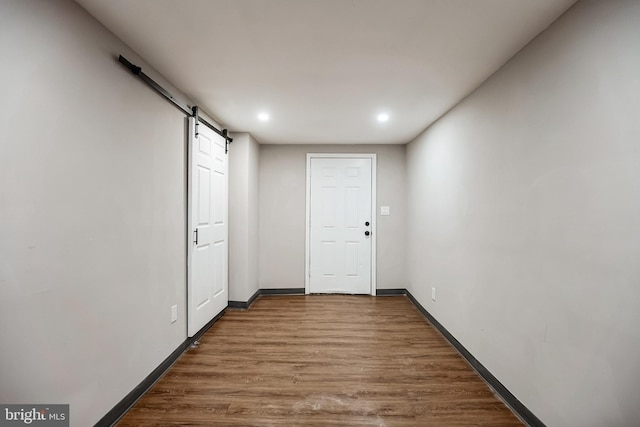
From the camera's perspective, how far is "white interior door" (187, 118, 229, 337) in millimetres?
2627

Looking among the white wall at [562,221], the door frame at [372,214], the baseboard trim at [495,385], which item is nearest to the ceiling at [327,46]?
the white wall at [562,221]

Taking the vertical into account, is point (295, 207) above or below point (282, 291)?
above

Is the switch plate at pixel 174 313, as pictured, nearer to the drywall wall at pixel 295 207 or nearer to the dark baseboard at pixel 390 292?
the drywall wall at pixel 295 207

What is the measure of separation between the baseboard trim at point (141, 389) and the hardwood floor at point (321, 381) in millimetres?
43

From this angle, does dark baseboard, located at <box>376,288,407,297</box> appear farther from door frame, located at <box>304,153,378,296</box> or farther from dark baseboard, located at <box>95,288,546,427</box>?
dark baseboard, located at <box>95,288,546,427</box>

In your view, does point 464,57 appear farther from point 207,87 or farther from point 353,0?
point 207,87

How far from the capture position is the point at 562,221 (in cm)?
149

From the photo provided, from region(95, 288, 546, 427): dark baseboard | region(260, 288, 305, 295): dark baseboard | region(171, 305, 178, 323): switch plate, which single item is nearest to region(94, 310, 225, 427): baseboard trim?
region(95, 288, 546, 427): dark baseboard

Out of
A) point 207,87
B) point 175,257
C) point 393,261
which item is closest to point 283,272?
point 393,261

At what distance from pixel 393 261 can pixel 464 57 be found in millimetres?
3069

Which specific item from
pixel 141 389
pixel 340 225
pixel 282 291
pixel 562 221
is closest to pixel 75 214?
pixel 141 389

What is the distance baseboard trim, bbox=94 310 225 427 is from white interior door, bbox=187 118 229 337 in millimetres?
162

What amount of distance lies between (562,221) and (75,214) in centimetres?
255

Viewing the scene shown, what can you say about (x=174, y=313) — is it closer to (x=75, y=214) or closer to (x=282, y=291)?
(x=75, y=214)
